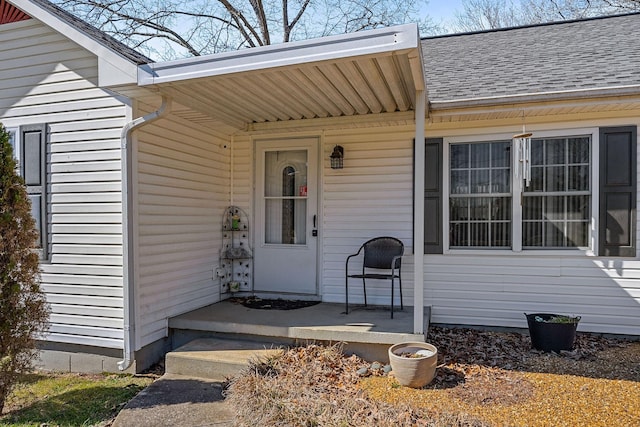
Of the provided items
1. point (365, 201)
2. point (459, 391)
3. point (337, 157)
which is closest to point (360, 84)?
point (337, 157)

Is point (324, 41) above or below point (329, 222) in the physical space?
above

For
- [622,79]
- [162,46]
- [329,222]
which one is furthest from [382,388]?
[162,46]

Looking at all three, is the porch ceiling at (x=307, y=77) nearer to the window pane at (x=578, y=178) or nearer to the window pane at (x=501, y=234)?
the window pane at (x=501, y=234)

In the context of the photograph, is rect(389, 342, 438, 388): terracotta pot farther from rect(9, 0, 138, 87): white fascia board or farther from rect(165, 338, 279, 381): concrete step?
rect(9, 0, 138, 87): white fascia board

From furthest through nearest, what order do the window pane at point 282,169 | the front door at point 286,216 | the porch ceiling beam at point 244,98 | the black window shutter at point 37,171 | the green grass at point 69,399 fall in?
the window pane at point 282,169
the front door at point 286,216
the black window shutter at point 37,171
the porch ceiling beam at point 244,98
the green grass at point 69,399

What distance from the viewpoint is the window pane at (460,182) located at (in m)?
4.96

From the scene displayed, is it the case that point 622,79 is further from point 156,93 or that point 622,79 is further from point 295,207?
point 156,93

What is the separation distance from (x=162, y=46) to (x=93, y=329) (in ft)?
34.3

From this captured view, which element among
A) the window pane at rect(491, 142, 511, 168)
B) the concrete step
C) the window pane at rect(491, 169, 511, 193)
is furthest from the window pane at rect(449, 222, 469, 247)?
the concrete step

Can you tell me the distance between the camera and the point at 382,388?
3320 millimetres

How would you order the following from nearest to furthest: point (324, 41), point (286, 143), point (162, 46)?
1. point (324, 41)
2. point (286, 143)
3. point (162, 46)

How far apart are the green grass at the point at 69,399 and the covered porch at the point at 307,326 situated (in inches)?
27.9

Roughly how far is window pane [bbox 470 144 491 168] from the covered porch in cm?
180

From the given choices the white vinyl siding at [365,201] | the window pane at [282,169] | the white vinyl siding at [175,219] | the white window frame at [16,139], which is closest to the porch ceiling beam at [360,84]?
the white vinyl siding at [365,201]
